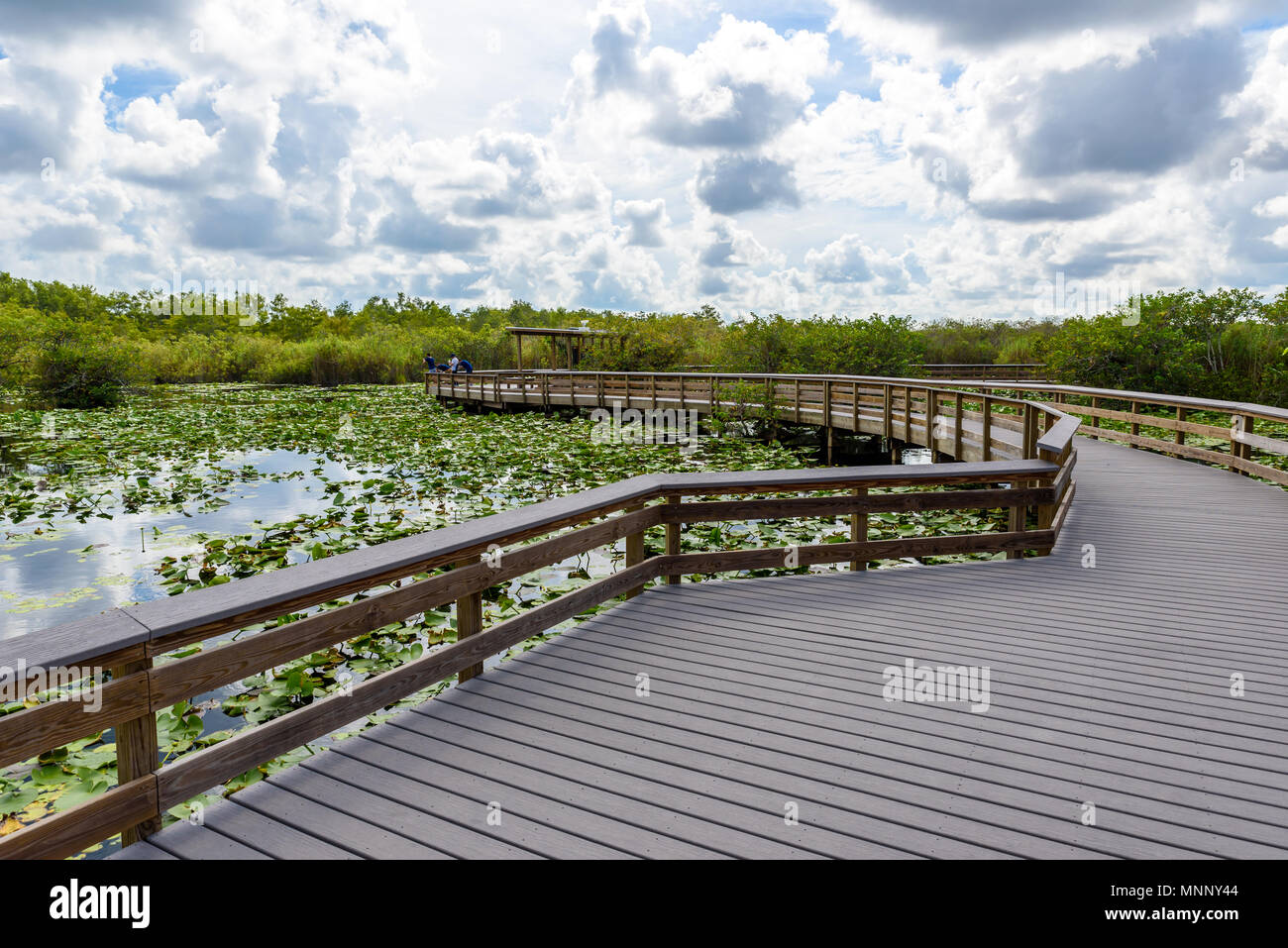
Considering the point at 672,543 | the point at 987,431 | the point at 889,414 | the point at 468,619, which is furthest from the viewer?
the point at 889,414

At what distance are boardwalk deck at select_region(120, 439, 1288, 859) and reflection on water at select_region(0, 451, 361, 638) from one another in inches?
186

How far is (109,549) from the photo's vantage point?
868 centimetres

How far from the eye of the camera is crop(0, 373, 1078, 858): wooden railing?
2326 mm

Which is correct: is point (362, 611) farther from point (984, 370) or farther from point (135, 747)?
point (984, 370)

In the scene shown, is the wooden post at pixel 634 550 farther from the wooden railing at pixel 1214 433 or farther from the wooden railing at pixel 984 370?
the wooden railing at pixel 984 370

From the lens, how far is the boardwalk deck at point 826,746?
2613 mm

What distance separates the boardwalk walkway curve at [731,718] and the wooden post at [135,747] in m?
0.02

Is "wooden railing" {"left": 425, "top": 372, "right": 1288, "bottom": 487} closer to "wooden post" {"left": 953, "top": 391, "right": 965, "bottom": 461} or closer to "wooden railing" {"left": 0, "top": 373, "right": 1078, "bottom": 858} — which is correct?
"wooden post" {"left": 953, "top": 391, "right": 965, "bottom": 461}

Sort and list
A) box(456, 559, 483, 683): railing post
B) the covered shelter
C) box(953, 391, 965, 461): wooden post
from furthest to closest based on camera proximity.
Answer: the covered shelter
box(953, 391, 965, 461): wooden post
box(456, 559, 483, 683): railing post

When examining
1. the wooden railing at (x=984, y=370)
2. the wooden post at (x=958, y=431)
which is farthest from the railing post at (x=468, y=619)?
the wooden railing at (x=984, y=370)

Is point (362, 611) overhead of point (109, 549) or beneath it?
overhead

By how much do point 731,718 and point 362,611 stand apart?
1671mm

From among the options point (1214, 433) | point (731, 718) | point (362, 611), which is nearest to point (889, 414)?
point (1214, 433)

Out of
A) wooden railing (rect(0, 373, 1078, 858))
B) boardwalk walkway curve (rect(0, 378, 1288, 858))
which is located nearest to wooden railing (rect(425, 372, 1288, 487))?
wooden railing (rect(0, 373, 1078, 858))
